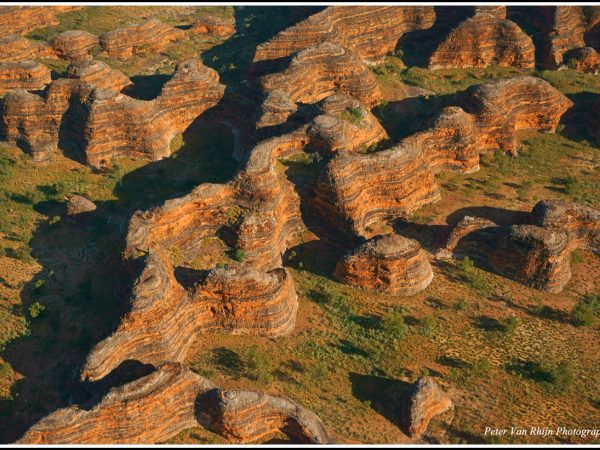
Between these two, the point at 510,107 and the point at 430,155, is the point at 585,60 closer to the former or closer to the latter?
the point at 510,107

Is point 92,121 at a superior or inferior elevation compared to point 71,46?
inferior

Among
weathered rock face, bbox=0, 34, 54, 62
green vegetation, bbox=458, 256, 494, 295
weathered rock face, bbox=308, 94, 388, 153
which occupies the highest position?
weathered rock face, bbox=0, 34, 54, 62

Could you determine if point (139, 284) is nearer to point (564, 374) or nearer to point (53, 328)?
point (53, 328)

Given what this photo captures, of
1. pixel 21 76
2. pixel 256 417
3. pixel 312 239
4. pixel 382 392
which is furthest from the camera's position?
pixel 21 76

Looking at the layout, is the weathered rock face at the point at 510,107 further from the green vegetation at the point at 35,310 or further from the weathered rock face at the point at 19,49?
the weathered rock face at the point at 19,49

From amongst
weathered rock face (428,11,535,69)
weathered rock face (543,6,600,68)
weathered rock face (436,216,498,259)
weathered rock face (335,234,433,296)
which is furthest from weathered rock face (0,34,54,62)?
weathered rock face (543,6,600,68)

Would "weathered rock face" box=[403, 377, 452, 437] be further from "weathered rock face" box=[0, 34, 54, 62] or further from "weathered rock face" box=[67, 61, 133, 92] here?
"weathered rock face" box=[0, 34, 54, 62]

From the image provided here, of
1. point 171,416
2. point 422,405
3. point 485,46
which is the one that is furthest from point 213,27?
point 422,405
